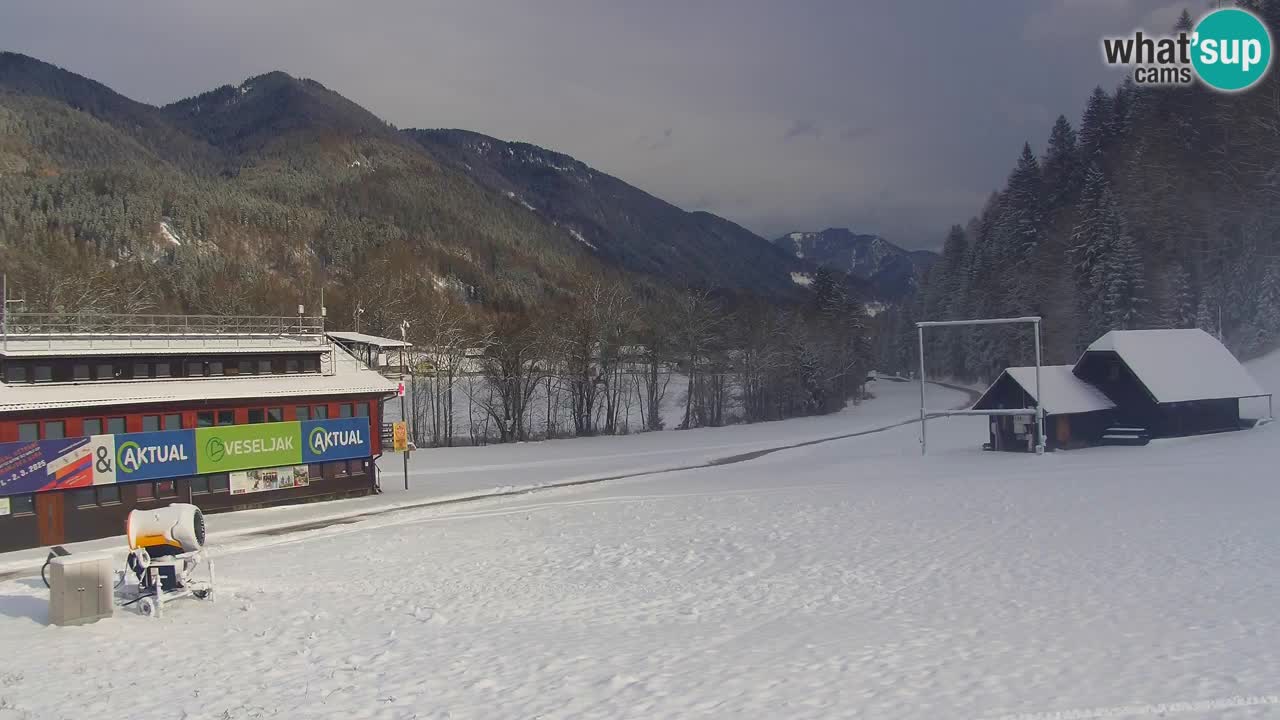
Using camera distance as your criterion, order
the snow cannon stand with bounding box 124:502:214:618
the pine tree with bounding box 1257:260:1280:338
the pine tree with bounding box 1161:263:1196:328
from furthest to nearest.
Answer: the pine tree with bounding box 1161:263:1196:328 < the pine tree with bounding box 1257:260:1280:338 < the snow cannon stand with bounding box 124:502:214:618

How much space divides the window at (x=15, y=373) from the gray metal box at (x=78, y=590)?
666 inches

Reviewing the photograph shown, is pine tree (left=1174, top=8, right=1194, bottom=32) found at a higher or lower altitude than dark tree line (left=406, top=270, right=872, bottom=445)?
higher

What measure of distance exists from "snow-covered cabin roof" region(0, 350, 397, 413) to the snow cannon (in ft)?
46.1

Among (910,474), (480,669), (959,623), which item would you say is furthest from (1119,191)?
(480,669)

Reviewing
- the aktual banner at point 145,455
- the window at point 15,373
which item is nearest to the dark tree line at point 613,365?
the aktual banner at point 145,455

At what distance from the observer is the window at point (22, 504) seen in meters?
25.8

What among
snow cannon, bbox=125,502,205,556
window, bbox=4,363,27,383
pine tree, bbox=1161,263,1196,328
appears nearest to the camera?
snow cannon, bbox=125,502,205,556

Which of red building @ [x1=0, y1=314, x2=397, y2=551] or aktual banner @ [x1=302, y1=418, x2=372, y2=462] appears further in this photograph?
aktual banner @ [x1=302, y1=418, x2=372, y2=462]

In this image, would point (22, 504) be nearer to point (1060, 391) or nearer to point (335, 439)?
point (335, 439)

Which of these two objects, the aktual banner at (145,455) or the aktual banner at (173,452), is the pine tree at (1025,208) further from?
the aktual banner at (145,455)

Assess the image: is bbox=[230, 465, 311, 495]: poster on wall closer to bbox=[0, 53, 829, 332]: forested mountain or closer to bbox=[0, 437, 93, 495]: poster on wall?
bbox=[0, 437, 93, 495]: poster on wall

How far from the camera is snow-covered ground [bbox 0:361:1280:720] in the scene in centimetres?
1015

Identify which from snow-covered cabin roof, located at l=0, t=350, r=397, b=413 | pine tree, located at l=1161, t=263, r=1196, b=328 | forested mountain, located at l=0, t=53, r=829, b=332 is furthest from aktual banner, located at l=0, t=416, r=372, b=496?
pine tree, located at l=1161, t=263, r=1196, b=328

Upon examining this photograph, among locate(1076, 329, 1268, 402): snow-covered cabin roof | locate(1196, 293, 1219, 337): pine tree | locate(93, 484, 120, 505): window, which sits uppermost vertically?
locate(1196, 293, 1219, 337): pine tree
